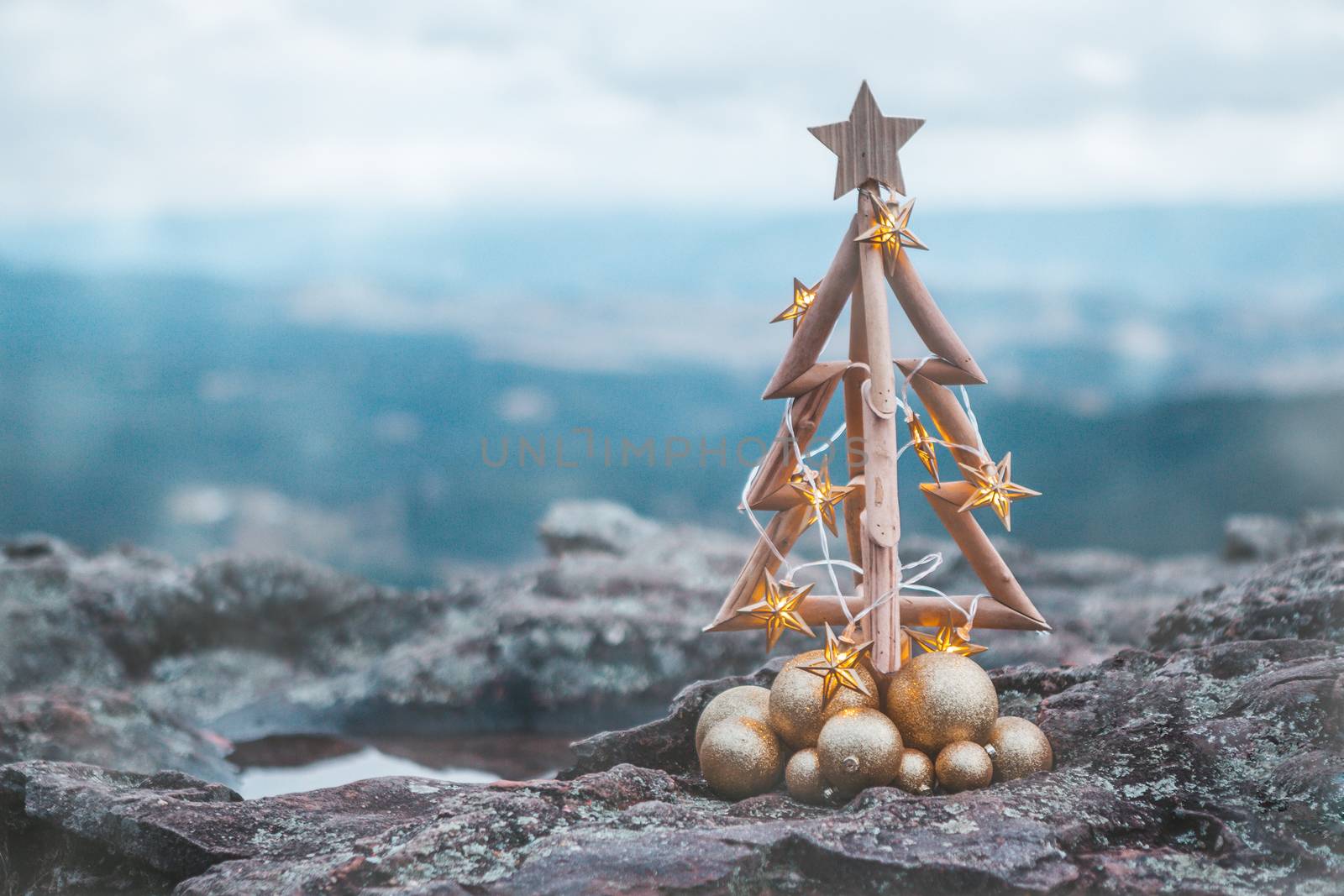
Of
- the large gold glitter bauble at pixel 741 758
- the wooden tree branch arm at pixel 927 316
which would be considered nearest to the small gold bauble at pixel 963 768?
the large gold glitter bauble at pixel 741 758

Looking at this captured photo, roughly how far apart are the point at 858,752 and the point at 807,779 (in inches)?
4.5

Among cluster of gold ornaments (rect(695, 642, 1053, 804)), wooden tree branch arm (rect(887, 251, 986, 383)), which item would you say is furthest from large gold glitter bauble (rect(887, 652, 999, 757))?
wooden tree branch arm (rect(887, 251, 986, 383))

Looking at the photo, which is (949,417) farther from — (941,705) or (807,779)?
(807,779)

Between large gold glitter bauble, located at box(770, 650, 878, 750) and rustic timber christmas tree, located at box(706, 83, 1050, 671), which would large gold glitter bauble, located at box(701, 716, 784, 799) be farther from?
rustic timber christmas tree, located at box(706, 83, 1050, 671)

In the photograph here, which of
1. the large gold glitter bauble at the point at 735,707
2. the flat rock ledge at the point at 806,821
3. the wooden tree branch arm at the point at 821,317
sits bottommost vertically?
the flat rock ledge at the point at 806,821

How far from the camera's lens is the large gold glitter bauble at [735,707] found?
1.99 m

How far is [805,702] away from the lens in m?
1.89

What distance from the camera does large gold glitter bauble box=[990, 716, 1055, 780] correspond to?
185 centimetres

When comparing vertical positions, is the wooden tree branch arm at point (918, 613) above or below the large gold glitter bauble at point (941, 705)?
above

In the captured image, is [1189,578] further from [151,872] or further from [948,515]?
[151,872]

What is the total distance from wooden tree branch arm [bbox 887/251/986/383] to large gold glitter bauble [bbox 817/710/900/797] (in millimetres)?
651

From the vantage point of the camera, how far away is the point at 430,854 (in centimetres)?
156

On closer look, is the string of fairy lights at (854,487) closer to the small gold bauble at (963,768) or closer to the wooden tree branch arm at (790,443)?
the wooden tree branch arm at (790,443)

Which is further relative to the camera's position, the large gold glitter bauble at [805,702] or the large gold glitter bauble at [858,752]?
the large gold glitter bauble at [805,702]
